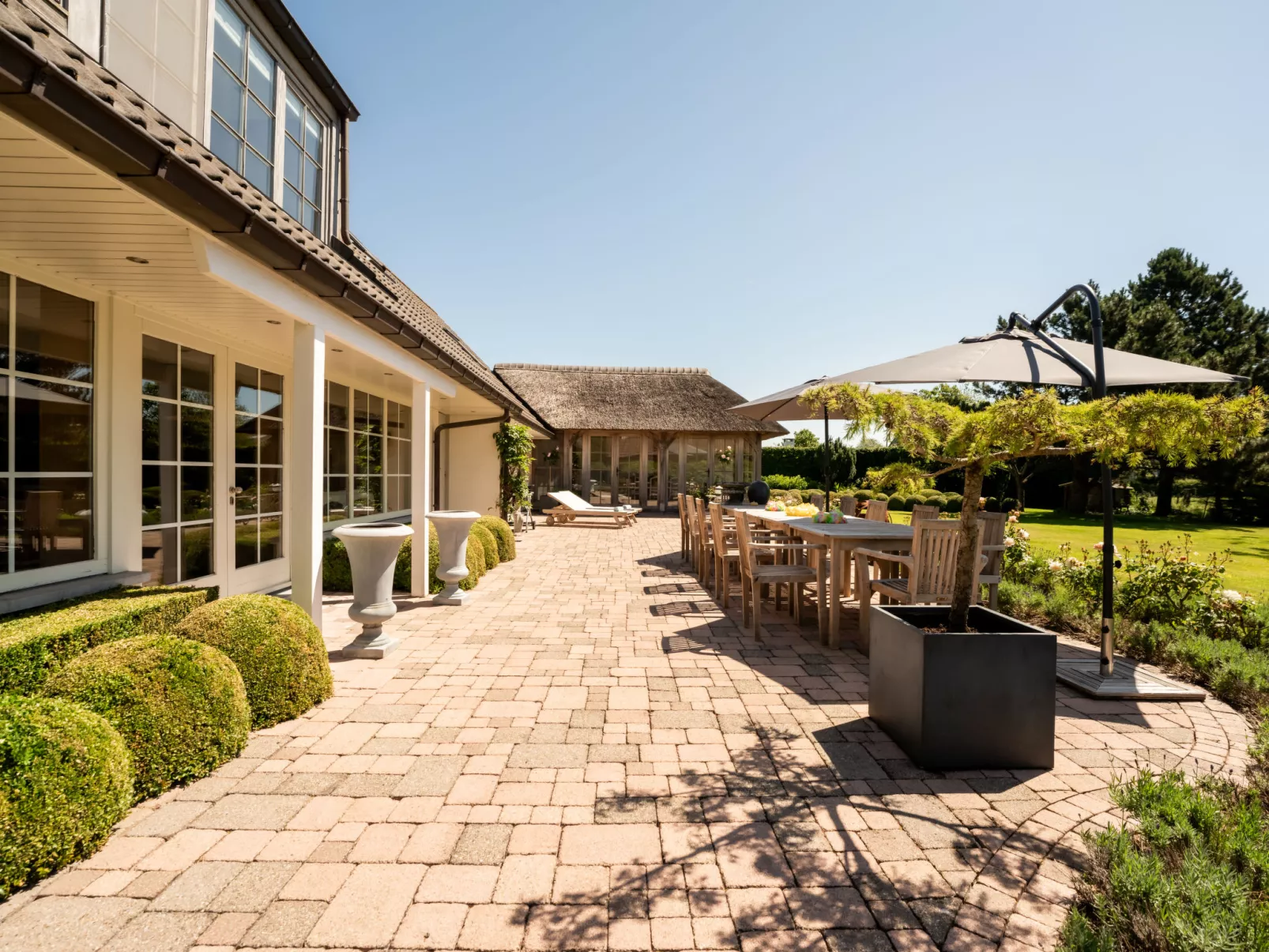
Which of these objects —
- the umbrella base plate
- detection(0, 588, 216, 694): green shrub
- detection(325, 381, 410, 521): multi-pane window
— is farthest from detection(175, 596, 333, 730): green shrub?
→ the umbrella base plate

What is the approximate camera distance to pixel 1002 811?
254cm

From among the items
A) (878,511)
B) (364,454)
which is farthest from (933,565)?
(364,454)

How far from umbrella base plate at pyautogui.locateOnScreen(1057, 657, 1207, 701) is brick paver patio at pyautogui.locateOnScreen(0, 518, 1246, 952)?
107mm

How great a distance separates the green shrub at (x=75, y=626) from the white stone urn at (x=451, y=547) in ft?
8.02

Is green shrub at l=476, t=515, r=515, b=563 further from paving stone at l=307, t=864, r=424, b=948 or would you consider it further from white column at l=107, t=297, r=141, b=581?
paving stone at l=307, t=864, r=424, b=948

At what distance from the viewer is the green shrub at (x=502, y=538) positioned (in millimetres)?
9102

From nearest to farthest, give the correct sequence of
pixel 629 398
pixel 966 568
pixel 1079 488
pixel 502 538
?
1. pixel 966 568
2. pixel 502 538
3. pixel 629 398
4. pixel 1079 488

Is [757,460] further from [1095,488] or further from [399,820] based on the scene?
[399,820]

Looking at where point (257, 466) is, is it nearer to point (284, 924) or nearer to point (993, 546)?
point (284, 924)

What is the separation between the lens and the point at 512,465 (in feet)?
38.1

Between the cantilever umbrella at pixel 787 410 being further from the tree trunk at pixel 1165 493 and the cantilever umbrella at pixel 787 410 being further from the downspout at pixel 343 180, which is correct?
the tree trunk at pixel 1165 493

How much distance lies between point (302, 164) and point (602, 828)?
25.2 feet

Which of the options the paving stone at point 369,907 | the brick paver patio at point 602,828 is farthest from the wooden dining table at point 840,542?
the paving stone at point 369,907

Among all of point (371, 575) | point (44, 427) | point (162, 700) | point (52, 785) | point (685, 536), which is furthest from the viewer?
point (685, 536)
